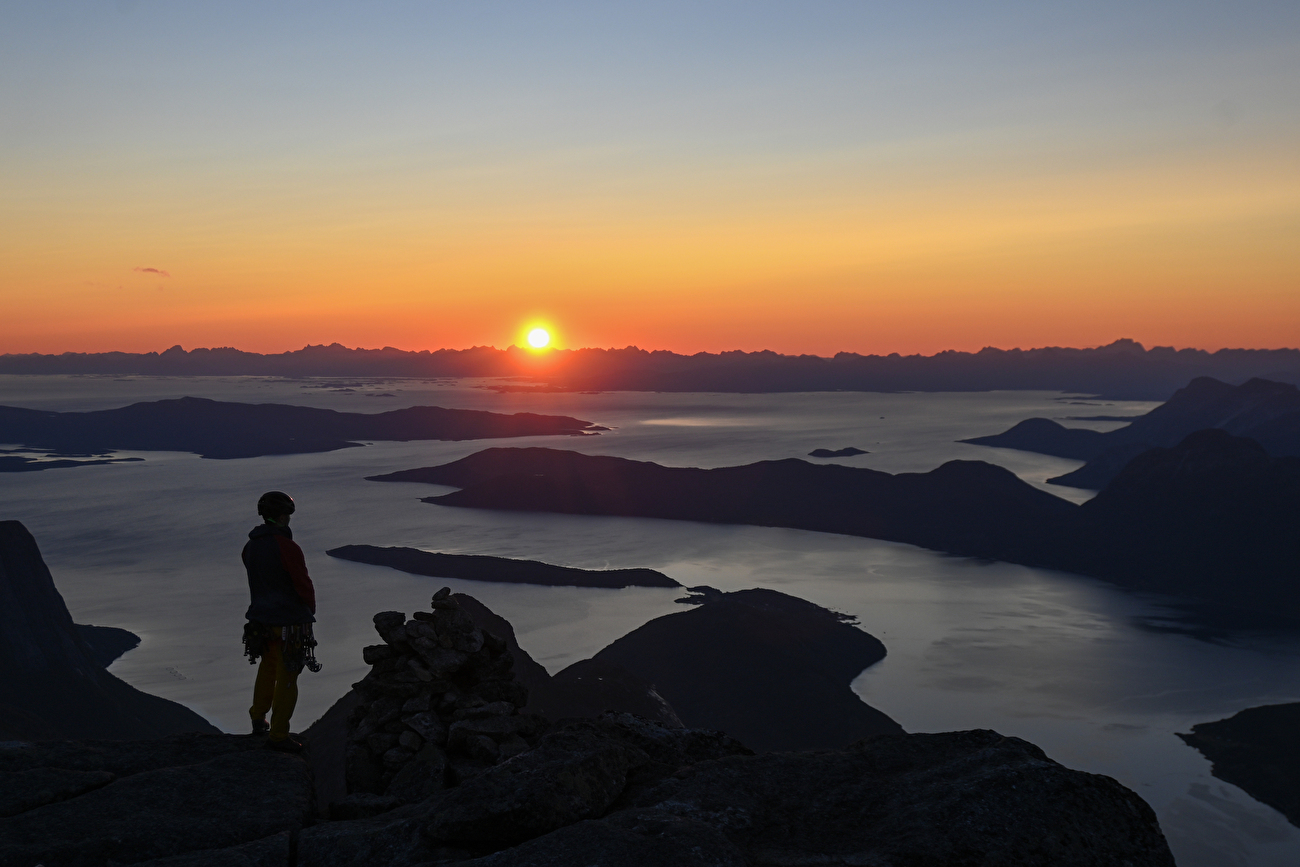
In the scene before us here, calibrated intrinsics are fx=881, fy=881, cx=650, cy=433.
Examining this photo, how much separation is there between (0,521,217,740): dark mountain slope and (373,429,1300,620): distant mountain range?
302ft

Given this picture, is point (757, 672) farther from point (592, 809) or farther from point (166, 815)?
point (166, 815)

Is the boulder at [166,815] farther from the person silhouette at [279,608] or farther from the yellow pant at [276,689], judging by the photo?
the person silhouette at [279,608]

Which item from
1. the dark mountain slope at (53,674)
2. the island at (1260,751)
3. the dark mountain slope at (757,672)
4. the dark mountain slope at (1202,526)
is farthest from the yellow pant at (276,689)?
the dark mountain slope at (1202,526)

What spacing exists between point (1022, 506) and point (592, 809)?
130 m

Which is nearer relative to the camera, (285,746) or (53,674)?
(285,746)

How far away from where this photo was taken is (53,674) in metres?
50.1

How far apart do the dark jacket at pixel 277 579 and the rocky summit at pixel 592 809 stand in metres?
1.34

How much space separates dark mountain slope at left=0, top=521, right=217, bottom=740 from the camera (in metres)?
46.8

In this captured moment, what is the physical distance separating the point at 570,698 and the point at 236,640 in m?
47.0

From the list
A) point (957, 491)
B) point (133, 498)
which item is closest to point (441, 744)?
point (957, 491)

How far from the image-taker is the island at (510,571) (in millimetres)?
96250

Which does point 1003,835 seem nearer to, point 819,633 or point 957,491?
point 819,633

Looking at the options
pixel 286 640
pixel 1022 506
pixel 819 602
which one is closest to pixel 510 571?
pixel 819 602

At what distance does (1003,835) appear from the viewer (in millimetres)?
6250
